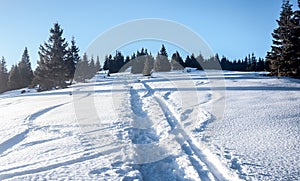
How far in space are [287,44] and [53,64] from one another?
92.1 ft

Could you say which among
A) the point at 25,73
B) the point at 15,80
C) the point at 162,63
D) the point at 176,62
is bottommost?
the point at 15,80

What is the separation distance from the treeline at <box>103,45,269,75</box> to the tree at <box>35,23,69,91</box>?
23.4 metres

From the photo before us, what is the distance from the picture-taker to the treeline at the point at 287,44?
27.4 m

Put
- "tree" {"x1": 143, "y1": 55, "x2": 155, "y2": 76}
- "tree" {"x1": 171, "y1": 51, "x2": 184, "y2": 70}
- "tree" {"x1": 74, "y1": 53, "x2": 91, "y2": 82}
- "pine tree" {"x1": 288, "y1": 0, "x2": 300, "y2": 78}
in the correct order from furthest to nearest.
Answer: "tree" {"x1": 171, "y1": 51, "x2": 184, "y2": 70} → "tree" {"x1": 143, "y1": 55, "x2": 155, "y2": 76} → "tree" {"x1": 74, "y1": 53, "x2": 91, "y2": 82} → "pine tree" {"x1": 288, "y1": 0, "x2": 300, "y2": 78}

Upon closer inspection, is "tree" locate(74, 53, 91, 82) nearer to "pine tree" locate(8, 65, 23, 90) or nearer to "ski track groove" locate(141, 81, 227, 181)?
"pine tree" locate(8, 65, 23, 90)

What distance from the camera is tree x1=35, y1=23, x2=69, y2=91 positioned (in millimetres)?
32562

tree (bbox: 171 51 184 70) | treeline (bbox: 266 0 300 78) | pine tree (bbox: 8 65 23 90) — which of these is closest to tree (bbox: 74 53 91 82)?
pine tree (bbox: 8 65 23 90)

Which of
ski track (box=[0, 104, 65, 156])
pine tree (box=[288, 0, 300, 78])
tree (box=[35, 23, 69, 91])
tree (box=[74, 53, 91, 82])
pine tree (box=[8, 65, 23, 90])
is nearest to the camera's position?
ski track (box=[0, 104, 65, 156])

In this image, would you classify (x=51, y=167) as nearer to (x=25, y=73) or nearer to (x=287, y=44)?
(x=287, y=44)

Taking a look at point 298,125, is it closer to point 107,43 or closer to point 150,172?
point 150,172

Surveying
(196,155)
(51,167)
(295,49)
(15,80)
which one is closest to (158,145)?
(196,155)

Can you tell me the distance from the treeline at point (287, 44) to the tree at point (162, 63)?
2960cm

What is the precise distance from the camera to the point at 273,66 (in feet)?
95.4

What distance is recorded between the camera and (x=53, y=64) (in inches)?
1284
